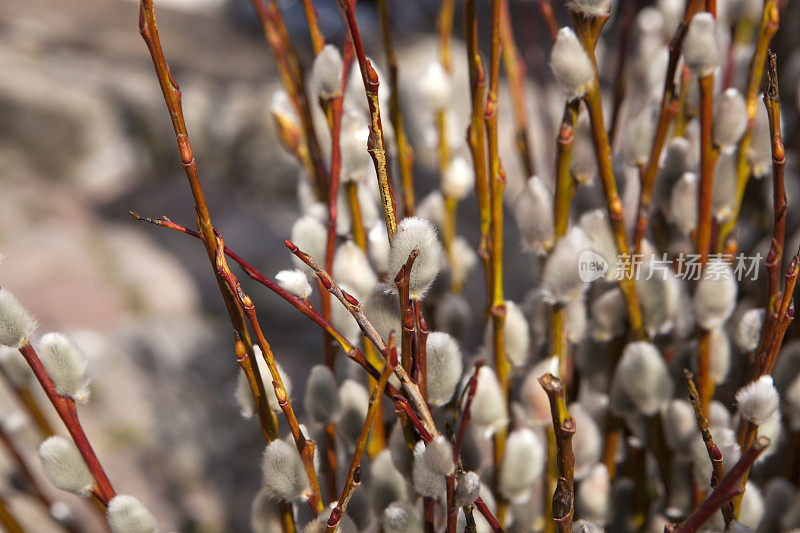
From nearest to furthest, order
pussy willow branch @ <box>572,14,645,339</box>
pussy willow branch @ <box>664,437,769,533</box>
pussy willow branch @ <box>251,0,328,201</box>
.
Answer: pussy willow branch @ <box>664,437,769,533</box>, pussy willow branch @ <box>572,14,645,339</box>, pussy willow branch @ <box>251,0,328,201</box>

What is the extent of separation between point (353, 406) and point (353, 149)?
0.56ft

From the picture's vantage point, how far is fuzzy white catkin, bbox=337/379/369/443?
1.49 feet

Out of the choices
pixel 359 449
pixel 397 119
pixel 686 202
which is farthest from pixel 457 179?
pixel 359 449

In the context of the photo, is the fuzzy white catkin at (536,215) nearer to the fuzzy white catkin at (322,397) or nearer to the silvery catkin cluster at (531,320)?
the silvery catkin cluster at (531,320)

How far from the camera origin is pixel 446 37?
2.18 ft

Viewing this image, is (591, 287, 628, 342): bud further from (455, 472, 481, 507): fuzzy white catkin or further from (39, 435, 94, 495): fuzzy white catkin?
(39, 435, 94, 495): fuzzy white catkin

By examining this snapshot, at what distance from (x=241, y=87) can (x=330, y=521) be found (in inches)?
51.1

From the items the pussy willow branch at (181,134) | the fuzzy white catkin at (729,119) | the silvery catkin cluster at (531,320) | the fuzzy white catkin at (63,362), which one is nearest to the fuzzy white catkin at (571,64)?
the silvery catkin cluster at (531,320)

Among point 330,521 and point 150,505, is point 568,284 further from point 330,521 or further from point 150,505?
point 150,505

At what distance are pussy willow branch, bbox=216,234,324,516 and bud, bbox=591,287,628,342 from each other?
0.76 ft

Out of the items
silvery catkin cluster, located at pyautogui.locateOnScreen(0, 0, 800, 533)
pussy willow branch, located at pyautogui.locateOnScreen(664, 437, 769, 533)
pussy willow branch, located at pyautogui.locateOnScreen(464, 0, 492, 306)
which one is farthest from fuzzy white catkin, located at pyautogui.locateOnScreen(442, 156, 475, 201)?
pussy willow branch, located at pyautogui.locateOnScreen(664, 437, 769, 533)

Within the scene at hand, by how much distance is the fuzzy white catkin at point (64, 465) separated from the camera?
0.39m

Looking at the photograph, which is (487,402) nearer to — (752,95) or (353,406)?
(353,406)

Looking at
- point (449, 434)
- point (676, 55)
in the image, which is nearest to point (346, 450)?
point (449, 434)
